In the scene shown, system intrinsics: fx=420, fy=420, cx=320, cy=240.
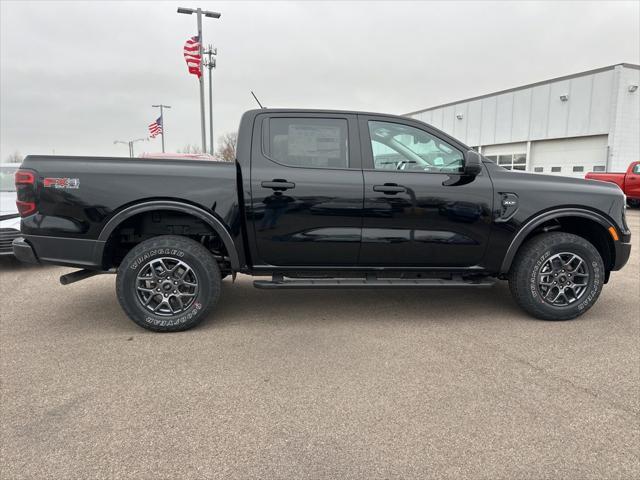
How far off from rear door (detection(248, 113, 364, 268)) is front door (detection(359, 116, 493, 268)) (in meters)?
0.14

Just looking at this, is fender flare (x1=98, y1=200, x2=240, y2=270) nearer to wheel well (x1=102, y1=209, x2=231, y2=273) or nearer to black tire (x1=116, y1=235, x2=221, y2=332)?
wheel well (x1=102, y1=209, x2=231, y2=273)

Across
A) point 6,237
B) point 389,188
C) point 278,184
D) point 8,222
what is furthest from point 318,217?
point 8,222

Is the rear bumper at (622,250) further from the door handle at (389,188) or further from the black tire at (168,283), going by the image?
the black tire at (168,283)

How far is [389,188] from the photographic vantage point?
3609 millimetres

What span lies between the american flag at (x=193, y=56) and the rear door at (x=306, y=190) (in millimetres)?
14625

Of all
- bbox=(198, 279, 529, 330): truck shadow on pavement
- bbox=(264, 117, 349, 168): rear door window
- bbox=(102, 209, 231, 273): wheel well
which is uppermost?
bbox=(264, 117, 349, 168): rear door window

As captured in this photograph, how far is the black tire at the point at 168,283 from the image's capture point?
11.5 ft

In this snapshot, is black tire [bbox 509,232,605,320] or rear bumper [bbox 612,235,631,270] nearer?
black tire [bbox 509,232,605,320]

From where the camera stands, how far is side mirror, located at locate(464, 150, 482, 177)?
3508mm

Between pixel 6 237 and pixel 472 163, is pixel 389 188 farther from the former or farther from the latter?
pixel 6 237

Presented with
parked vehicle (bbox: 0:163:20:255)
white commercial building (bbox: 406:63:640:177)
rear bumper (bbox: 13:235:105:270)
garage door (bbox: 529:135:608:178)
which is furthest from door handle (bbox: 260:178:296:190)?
white commercial building (bbox: 406:63:640:177)

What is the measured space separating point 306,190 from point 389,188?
0.71 metres

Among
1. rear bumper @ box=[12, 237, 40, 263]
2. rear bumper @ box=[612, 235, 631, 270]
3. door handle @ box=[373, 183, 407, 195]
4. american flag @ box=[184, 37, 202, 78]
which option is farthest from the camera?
american flag @ box=[184, 37, 202, 78]

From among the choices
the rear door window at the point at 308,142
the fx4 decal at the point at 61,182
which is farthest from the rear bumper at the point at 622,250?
the fx4 decal at the point at 61,182
